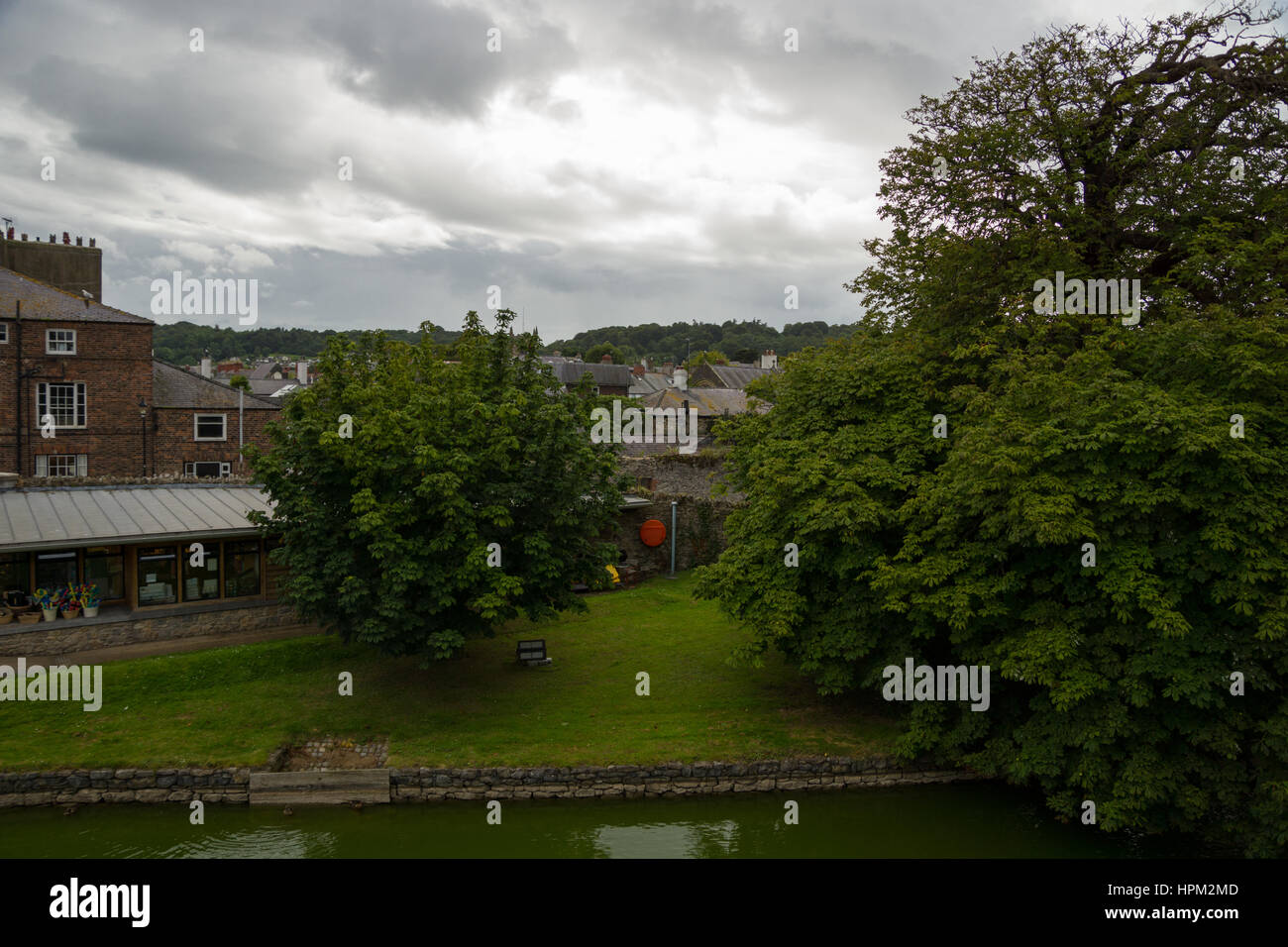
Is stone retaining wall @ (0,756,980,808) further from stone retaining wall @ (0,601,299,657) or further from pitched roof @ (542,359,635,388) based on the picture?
pitched roof @ (542,359,635,388)

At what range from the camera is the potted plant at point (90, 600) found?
66.1 ft

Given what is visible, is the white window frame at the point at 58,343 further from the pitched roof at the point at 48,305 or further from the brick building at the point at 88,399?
the pitched roof at the point at 48,305

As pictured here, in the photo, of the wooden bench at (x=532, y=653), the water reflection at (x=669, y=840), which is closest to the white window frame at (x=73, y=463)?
the wooden bench at (x=532, y=653)

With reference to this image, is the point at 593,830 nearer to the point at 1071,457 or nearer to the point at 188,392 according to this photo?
the point at 1071,457

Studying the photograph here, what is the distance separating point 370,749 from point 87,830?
4761mm

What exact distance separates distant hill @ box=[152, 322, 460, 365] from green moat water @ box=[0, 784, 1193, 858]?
87692 millimetres

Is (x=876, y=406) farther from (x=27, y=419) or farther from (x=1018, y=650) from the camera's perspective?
(x=27, y=419)

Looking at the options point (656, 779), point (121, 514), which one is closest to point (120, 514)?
point (121, 514)

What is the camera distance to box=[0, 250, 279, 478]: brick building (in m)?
35.0

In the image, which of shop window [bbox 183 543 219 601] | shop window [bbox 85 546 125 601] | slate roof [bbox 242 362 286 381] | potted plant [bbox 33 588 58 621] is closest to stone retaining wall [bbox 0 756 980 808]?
potted plant [bbox 33 588 58 621]

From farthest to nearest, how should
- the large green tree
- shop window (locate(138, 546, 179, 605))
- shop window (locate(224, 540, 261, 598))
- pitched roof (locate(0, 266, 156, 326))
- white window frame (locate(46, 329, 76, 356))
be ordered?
1. white window frame (locate(46, 329, 76, 356))
2. pitched roof (locate(0, 266, 156, 326))
3. shop window (locate(224, 540, 261, 598))
4. shop window (locate(138, 546, 179, 605))
5. the large green tree

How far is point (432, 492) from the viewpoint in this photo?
15.7 m

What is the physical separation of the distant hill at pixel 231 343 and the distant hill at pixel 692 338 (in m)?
38.9
